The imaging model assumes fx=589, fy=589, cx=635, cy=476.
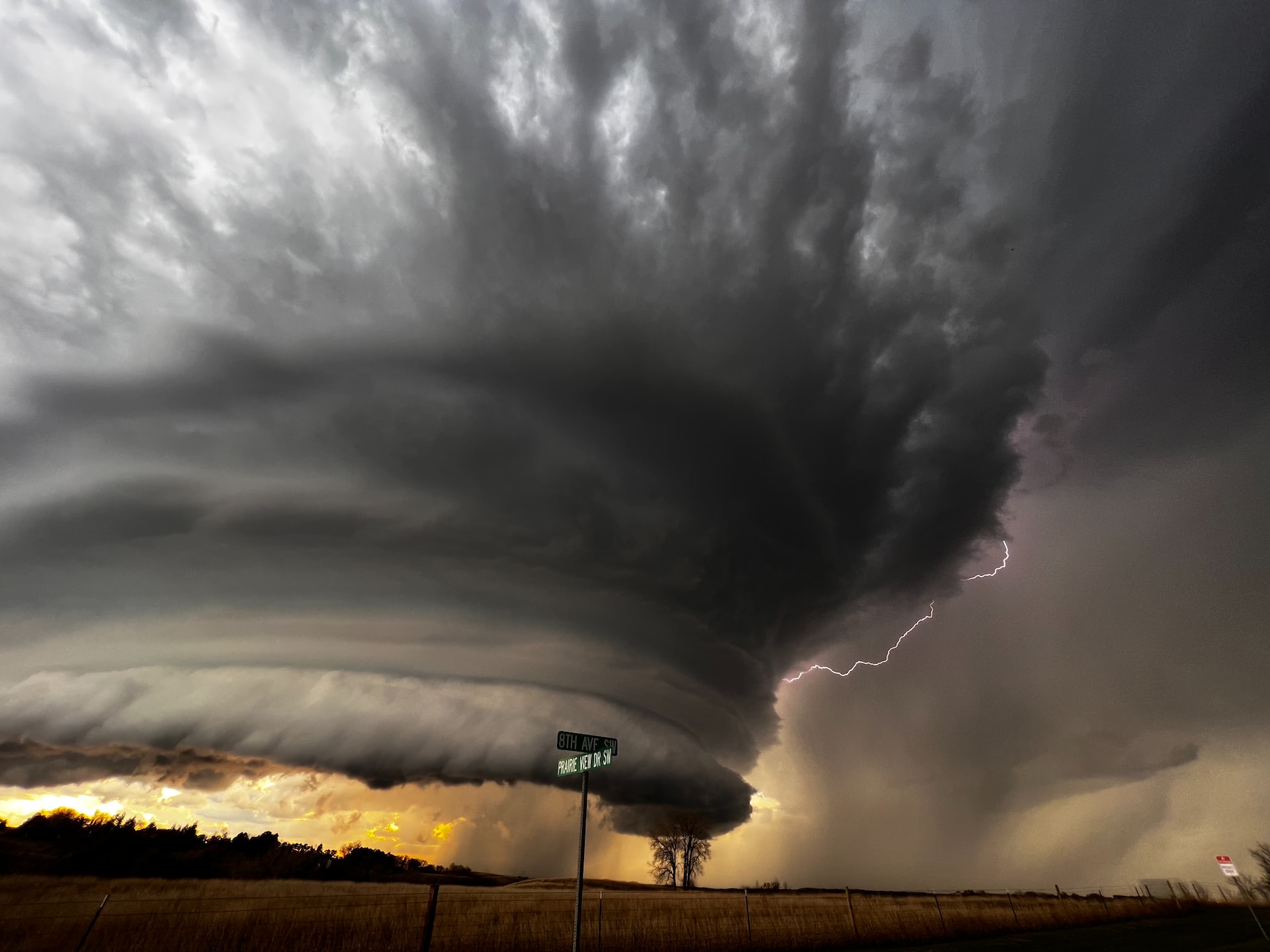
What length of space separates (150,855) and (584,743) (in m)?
89.0

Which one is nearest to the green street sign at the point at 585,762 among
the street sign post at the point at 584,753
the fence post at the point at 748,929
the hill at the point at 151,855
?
the street sign post at the point at 584,753

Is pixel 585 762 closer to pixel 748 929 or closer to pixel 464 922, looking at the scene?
pixel 464 922

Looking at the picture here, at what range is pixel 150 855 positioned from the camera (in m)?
70.1

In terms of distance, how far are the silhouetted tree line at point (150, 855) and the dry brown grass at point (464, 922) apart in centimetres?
3537

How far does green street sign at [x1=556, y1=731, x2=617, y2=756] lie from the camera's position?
12961 millimetres

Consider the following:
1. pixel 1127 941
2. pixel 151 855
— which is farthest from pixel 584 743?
pixel 151 855

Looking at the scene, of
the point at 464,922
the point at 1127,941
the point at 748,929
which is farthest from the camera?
the point at 1127,941

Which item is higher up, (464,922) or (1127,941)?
(464,922)

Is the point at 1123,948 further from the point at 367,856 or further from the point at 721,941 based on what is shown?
the point at 367,856

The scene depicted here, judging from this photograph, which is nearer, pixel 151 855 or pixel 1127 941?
pixel 1127 941

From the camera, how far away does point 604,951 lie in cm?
2220

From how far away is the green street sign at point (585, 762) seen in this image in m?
→ 12.8

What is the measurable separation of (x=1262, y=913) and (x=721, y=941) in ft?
275

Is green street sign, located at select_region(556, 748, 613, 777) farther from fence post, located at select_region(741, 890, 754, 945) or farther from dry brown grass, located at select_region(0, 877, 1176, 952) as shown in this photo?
fence post, located at select_region(741, 890, 754, 945)
